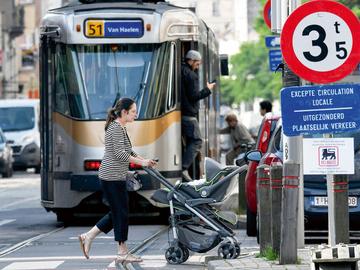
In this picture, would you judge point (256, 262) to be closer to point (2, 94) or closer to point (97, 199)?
point (97, 199)

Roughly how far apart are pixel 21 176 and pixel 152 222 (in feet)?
77.8

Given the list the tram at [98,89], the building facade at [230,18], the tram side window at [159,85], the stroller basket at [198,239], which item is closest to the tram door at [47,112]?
the tram at [98,89]

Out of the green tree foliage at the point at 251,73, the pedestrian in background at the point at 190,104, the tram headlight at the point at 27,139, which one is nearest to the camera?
the pedestrian in background at the point at 190,104

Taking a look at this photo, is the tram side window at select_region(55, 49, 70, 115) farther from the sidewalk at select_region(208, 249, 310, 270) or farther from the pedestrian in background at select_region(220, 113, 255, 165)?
the pedestrian in background at select_region(220, 113, 255, 165)

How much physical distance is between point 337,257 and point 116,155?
389cm

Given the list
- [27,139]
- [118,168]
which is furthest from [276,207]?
[27,139]

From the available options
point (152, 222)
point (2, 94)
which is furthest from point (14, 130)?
point (2, 94)

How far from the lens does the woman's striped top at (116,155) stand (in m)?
15.5

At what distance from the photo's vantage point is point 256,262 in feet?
47.1

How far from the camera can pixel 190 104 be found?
2252 centimetres

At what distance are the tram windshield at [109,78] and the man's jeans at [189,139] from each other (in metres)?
0.66

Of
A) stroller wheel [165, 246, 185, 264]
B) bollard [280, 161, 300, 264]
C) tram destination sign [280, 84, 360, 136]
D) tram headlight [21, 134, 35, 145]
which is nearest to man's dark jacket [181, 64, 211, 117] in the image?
stroller wheel [165, 246, 185, 264]

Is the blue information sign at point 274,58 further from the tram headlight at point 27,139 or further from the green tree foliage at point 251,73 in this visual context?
the green tree foliage at point 251,73

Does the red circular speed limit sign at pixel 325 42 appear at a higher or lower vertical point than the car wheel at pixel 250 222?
higher
